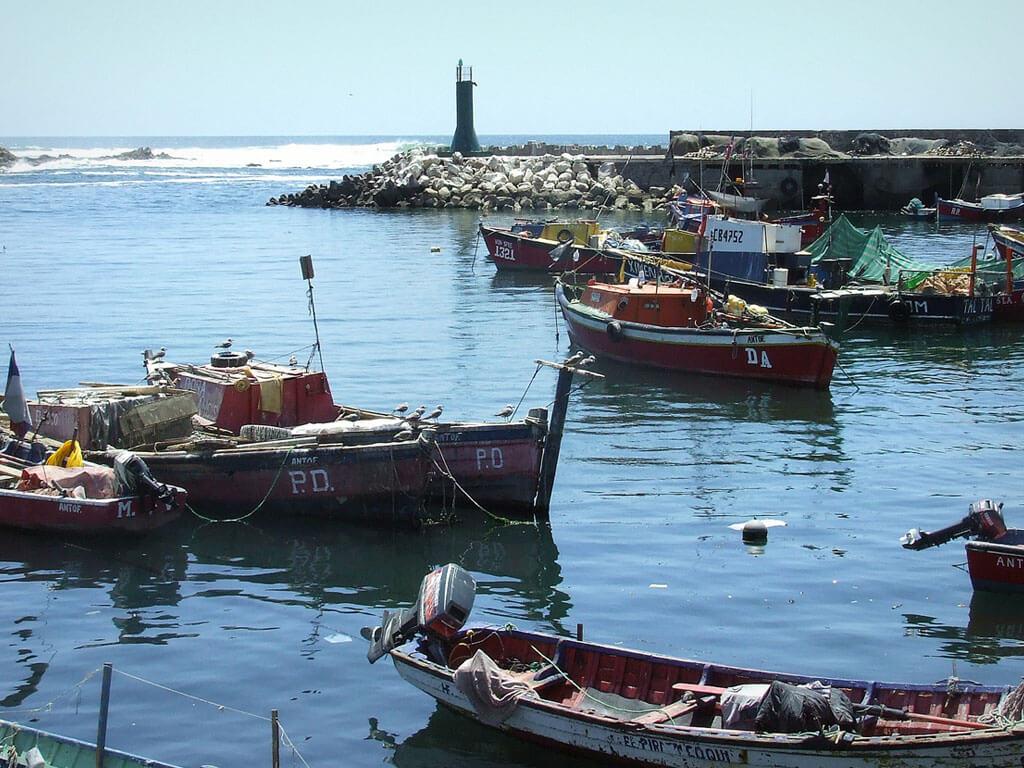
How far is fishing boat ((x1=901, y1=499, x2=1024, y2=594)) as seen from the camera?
16047 mm

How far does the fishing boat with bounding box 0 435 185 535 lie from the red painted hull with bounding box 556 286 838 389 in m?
14.5

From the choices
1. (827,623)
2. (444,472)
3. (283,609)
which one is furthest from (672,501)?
(283,609)

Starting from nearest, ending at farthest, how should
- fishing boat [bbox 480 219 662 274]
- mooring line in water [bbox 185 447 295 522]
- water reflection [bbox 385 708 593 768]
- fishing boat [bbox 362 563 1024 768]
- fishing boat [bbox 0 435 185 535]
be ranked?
fishing boat [bbox 362 563 1024 768] → water reflection [bbox 385 708 593 768] → fishing boat [bbox 0 435 185 535] → mooring line in water [bbox 185 447 295 522] → fishing boat [bbox 480 219 662 274]

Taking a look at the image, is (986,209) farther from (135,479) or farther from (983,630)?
(135,479)

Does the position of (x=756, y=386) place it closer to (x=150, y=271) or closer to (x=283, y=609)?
(x=283, y=609)

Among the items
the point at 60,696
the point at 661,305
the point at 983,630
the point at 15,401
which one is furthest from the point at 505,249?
the point at 60,696

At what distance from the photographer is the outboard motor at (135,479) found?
18500 millimetres

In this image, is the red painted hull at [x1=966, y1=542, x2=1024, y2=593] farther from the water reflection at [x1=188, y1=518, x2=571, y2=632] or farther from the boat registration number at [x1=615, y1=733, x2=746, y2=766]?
the boat registration number at [x1=615, y1=733, x2=746, y2=766]

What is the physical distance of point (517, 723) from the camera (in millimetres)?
12312

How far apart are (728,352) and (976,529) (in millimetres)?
14035

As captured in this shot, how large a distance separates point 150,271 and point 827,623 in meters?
42.7

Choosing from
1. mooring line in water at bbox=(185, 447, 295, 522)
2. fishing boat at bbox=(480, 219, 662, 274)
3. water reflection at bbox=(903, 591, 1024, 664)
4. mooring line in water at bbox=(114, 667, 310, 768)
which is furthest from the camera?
fishing boat at bbox=(480, 219, 662, 274)

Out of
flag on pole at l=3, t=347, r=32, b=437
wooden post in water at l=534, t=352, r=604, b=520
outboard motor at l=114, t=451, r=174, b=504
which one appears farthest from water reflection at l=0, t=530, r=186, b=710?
wooden post in water at l=534, t=352, r=604, b=520

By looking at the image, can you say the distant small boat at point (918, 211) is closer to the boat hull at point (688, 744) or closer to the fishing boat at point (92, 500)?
the fishing boat at point (92, 500)
